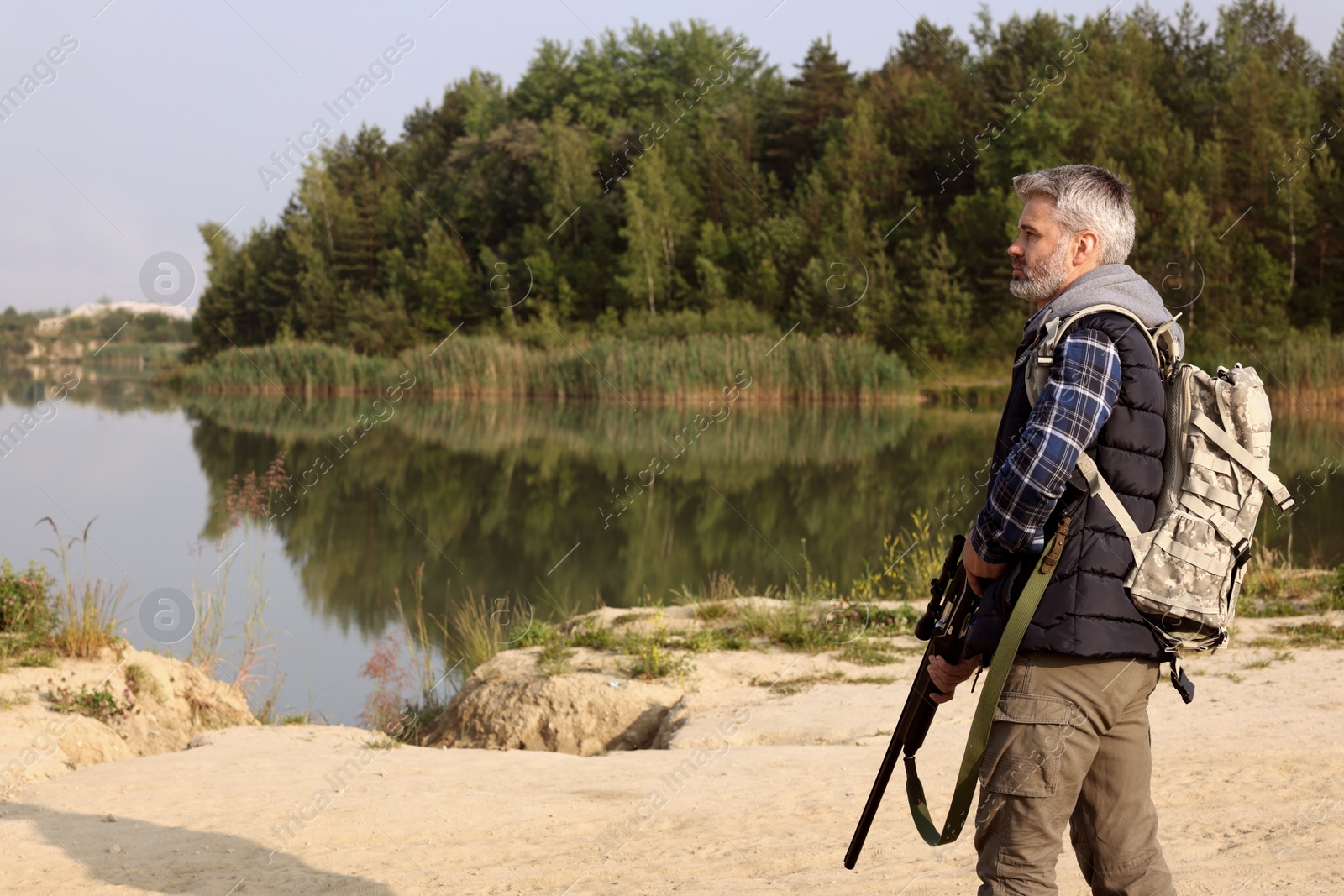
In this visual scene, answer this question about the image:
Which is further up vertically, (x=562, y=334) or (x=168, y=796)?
(x=562, y=334)

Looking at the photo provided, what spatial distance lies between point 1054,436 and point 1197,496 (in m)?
0.36

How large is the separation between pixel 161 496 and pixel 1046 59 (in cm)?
3814

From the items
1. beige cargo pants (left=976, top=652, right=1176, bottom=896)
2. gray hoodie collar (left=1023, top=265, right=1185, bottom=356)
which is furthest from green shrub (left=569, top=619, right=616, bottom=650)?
gray hoodie collar (left=1023, top=265, right=1185, bottom=356)

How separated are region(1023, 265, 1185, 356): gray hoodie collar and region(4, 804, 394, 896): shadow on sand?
2.71 meters

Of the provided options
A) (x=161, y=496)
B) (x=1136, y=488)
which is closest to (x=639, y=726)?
(x=1136, y=488)

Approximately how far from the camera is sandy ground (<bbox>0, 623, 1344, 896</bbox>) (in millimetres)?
3848

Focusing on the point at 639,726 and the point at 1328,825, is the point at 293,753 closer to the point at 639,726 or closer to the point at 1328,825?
the point at 639,726

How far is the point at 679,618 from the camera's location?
28.6 ft

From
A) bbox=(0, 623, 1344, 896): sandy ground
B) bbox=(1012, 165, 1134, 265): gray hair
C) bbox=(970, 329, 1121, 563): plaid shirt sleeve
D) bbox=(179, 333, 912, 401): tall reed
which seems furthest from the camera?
bbox=(179, 333, 912, 401): tall reed

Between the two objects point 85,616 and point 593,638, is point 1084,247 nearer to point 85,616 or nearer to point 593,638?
point 593,638

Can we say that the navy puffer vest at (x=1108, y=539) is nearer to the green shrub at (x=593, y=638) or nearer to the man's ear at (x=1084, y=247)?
the man's ear at (x=1084, y=247)

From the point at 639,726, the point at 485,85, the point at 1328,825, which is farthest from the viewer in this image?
the point at 485,85

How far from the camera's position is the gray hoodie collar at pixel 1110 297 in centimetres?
260

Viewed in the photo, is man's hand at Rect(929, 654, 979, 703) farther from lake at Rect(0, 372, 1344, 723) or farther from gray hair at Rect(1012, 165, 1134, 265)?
lake at Rect(0, 372, 1344, 723)
